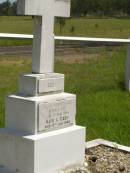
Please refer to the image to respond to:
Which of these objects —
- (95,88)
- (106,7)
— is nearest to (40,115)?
(95,88)

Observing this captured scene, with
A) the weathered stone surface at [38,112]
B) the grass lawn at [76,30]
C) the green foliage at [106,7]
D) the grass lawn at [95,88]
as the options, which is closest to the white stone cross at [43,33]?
the weathered stone surface at [38,112]

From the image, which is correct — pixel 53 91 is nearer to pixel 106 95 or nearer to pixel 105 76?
pixel 106 95

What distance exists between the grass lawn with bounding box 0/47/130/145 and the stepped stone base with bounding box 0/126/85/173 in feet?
4.20

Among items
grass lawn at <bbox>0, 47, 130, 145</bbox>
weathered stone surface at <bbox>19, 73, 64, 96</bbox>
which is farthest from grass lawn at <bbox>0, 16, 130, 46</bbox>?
weathered stone surface at <bbox>19, 73, 64, 96</bbox>

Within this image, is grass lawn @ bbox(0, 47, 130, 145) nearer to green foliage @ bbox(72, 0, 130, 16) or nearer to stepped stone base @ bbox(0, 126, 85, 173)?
stepped stone base @ bbox(0, 126, 85, 173)

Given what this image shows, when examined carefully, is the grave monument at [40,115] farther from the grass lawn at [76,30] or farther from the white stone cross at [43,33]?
the grass lawn at [76,30]

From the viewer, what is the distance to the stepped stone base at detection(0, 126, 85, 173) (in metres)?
4.62

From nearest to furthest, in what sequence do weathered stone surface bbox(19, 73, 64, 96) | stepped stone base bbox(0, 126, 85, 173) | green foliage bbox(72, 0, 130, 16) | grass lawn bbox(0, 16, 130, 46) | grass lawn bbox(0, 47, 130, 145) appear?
stepped stone base bbox(0, 126, 85, 173) < weathered stone surface bbox(19, 73, 64, 96) < grass lawn bbox(0, 47, 130, 145) < grass lawn bbox(0, 16, 130, 46) < green foliage bbox(72, 0, 130, 16)

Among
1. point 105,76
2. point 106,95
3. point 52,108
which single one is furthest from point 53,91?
point 105,76

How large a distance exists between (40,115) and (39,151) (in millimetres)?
331

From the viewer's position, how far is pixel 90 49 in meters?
16.7

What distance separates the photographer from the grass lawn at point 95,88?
22.5 ft

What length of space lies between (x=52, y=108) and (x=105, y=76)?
6286 mm

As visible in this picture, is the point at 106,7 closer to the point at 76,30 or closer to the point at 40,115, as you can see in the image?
the point at 76,30
